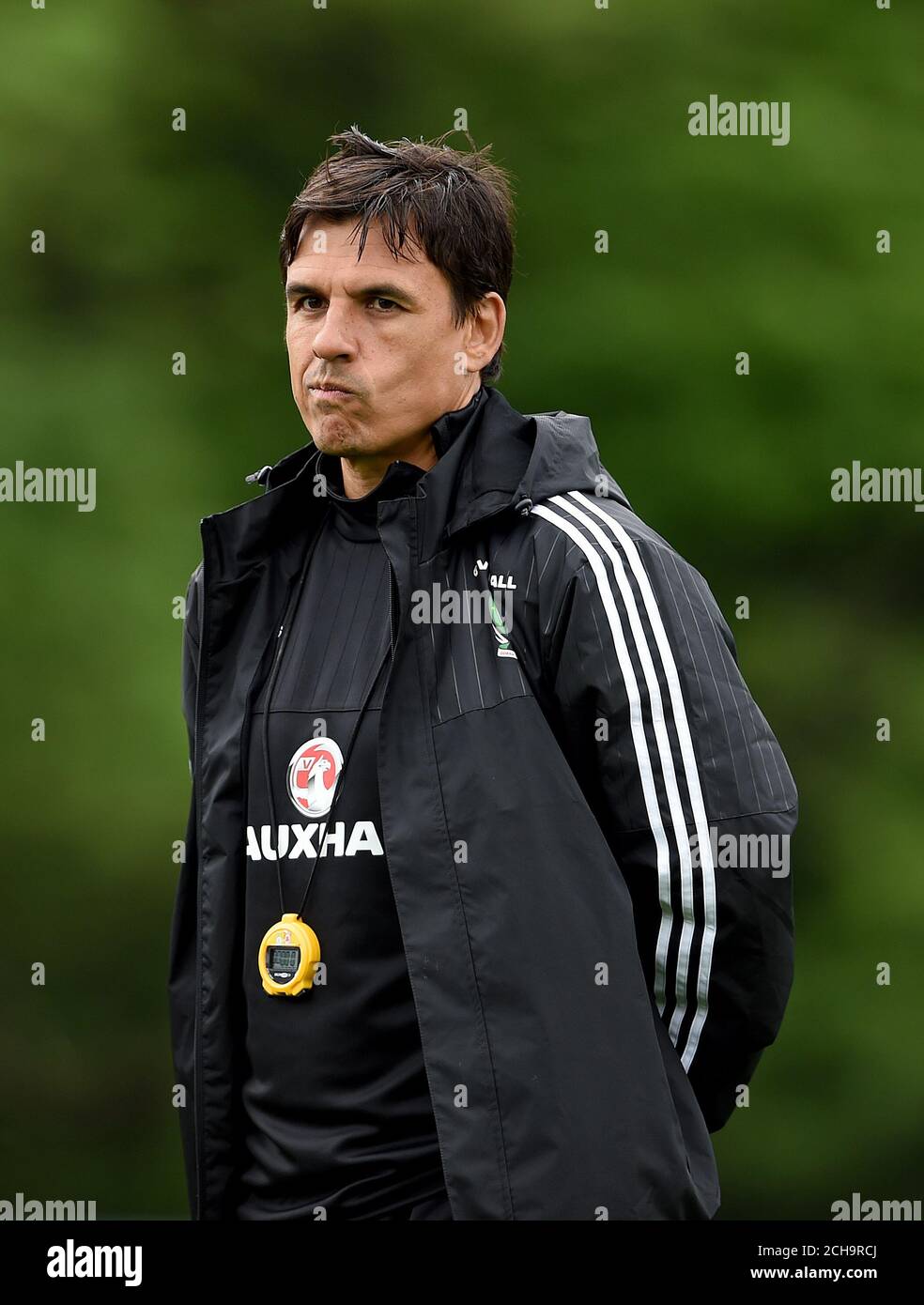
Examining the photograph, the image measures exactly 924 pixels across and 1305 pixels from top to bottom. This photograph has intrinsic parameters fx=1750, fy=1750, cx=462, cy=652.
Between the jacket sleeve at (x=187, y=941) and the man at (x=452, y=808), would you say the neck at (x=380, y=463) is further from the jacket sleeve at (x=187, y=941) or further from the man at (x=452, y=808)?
the jacket sleeve at (x=187, y=941)

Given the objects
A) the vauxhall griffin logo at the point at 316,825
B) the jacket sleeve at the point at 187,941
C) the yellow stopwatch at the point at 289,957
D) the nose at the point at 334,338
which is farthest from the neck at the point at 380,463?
the yellow stopwatch at the point at 289,957

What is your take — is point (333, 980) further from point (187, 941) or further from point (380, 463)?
point (380, 463)

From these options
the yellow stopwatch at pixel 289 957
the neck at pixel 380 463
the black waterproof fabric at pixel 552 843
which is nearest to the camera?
the black waterproof fabric at pixel 552 843

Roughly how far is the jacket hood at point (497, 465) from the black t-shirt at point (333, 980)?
0.31ft

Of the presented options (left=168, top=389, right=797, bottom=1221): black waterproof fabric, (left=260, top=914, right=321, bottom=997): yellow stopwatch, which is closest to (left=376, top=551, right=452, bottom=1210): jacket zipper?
(left=168, top=389, right=797, bottom=1221): black waterproof fabric

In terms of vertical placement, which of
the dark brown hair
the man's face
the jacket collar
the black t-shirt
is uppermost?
the dark brown hair

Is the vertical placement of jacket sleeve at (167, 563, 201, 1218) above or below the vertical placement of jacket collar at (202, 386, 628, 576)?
below

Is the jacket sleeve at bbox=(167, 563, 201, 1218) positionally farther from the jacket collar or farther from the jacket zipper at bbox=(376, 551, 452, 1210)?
the jacket zipper at bbox=(376, 551, 452, 1210)

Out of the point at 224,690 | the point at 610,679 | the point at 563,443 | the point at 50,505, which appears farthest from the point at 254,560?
the point at 50,505

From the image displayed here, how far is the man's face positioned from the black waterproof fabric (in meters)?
0.06

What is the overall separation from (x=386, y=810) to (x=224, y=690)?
1.17ft

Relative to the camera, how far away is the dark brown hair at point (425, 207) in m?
2.01

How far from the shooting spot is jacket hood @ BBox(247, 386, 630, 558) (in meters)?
1.88

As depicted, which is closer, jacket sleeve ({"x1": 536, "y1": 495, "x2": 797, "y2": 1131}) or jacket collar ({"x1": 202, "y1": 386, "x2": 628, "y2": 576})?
jacket sleeve ({"x1": 536, "y1": 495, "x2": 797, "y2": 1131})
